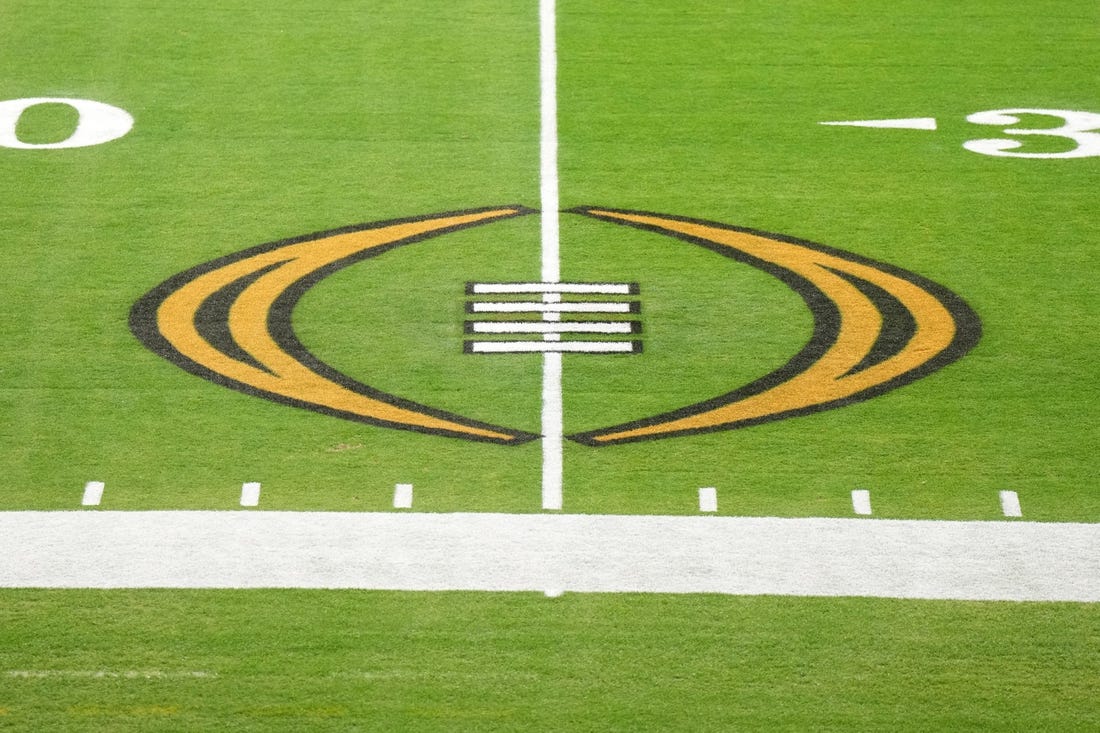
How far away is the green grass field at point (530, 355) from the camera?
9125 millimetres

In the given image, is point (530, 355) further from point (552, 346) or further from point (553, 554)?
point (553, 554)

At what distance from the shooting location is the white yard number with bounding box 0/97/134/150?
16.2 m

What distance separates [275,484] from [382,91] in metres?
7.22

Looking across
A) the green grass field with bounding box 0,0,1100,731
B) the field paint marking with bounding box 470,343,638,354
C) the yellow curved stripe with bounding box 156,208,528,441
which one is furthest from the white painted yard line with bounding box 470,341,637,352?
the yellow curved stripe with bounding box 156,208,528,441

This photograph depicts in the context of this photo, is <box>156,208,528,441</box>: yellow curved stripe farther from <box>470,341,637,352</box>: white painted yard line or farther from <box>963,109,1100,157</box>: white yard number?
<box>963,109,1100,157</box>: white yard number

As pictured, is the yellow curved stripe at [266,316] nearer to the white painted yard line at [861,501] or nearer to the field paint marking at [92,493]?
the field paint marking at [92,493]

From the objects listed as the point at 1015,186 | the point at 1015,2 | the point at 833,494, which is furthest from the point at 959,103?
the point at 833,494

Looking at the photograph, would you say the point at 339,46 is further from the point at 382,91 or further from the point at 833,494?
the point at 833,494

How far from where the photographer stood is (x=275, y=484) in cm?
1107

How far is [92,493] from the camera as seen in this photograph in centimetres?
1093

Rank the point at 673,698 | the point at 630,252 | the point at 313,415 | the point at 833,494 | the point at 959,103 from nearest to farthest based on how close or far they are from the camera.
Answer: the point at 673,698, the point at 833,494, the point at 313,415, the point at 630,252, the point at 959,103

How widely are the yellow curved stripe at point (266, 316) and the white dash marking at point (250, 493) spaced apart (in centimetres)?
116

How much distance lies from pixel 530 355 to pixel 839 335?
240 cm

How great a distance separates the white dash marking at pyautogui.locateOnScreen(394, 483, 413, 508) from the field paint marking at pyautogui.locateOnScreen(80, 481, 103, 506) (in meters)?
1.89
